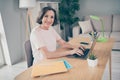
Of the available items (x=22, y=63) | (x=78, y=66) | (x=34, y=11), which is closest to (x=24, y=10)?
(x=34, y=11)

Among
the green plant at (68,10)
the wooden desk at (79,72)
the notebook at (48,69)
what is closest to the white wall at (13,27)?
the green plant at (68,10)

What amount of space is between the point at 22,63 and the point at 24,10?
1073 mm

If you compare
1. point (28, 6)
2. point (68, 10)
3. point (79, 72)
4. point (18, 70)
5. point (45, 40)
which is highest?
point (28, 6)

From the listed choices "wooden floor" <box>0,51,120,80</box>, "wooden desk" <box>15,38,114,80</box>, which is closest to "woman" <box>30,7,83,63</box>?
"wooden desk" <box>15,38,114,80</box>

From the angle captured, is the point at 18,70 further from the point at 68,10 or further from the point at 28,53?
the point at 68,10

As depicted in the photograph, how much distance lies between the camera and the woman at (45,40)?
155 centimetres

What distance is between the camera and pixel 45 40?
175cm

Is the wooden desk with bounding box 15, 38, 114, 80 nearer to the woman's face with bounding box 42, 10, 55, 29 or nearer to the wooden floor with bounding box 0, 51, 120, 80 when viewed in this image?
the woman's face with bounding box 42, 10, 55, 29

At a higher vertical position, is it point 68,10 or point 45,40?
point 68,10

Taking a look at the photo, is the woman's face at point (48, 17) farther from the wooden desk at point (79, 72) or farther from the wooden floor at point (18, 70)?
the wooden floor at point (18, 70)

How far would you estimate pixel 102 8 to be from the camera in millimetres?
4961

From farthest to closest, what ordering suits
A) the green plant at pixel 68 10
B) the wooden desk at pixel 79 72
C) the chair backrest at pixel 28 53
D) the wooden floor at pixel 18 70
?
the green plant at pixel 68 10 < the wooden floor at pixel 18 70 < the chair backrest at pixel 28 53 < the wooden desk at pixel 79 72

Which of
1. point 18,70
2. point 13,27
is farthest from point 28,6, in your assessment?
point 18,70

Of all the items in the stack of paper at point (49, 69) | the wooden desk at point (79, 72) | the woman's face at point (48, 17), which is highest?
the woman's face at point (48, 17)
